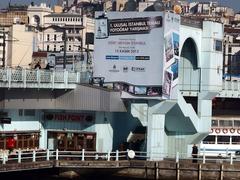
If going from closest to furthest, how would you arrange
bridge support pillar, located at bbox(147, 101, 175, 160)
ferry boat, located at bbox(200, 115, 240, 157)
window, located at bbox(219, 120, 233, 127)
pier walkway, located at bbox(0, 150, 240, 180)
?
1. pier walkway, located at bbox(0, 150, 240, 180)
2. bridge support pillar, located at bbox(147, 101, 175, 160)
3. ferry boat, located at bbox(200, 115, 240, 157)
4. window, located at bbox(219, 120, 233, 127)

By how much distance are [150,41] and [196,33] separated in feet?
19.7

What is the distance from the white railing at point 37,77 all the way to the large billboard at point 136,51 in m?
2.25

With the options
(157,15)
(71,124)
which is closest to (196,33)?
(157,15)

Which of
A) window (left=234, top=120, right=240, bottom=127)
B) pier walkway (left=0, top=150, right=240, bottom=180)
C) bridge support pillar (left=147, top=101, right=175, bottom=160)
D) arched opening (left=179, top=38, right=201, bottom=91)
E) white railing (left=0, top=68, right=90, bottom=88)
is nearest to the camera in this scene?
white railing (left=0, top=68, right=90, bottom=88)

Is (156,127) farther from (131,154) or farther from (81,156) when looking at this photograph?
(81,156)

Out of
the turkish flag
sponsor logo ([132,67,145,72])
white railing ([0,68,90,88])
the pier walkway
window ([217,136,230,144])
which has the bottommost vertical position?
window ([217,136,230,144])

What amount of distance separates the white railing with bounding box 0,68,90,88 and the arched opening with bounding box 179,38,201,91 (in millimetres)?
8031

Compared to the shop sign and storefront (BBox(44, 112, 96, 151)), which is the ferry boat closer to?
storefront (BBox(44, 112, 96, 151))

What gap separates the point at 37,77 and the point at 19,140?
5.25 m

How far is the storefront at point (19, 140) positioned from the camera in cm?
5281

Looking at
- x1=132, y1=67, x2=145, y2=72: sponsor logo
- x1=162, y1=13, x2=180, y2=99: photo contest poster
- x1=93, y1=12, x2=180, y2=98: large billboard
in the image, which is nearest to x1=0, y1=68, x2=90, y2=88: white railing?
x1=93, y1=12, x2=180, y2=98: large billboard

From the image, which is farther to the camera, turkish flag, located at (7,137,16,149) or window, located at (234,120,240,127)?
window, located at (234,120,240,127)

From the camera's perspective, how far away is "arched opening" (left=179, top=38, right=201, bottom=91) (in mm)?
58625

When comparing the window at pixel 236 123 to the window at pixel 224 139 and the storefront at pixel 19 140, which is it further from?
the storefront at pixel 19 140
